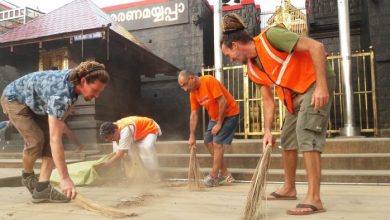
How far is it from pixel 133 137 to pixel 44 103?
1.94m

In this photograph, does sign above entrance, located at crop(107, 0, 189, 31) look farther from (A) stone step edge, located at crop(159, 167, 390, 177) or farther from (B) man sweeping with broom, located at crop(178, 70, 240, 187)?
(B) man sweeping with broom, located at crop(178, 70, 240, 187)

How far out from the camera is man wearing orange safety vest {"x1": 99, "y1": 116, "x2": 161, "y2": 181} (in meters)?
4.76

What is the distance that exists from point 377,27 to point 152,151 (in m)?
6.02

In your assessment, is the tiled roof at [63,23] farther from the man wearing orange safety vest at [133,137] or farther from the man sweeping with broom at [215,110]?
the man sweeping with broom at [215,110]

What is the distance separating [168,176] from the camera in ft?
18.4

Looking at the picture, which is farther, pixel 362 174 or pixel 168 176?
pixel 168 176

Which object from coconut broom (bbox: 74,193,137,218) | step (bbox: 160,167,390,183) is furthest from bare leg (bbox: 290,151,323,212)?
step (bbox: 160,167,390,183)

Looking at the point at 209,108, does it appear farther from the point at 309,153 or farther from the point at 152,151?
the point at 309,153

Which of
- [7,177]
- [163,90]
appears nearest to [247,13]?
[163,90]

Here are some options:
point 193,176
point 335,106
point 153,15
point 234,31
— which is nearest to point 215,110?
point 193,176

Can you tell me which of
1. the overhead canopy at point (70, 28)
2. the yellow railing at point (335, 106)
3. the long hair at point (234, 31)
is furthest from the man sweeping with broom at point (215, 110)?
the yellow railing at point (335, 106)

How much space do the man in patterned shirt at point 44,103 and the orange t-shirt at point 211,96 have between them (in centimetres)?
191

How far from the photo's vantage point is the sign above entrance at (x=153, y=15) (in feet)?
35.9

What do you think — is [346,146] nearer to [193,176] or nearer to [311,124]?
[193,176]
